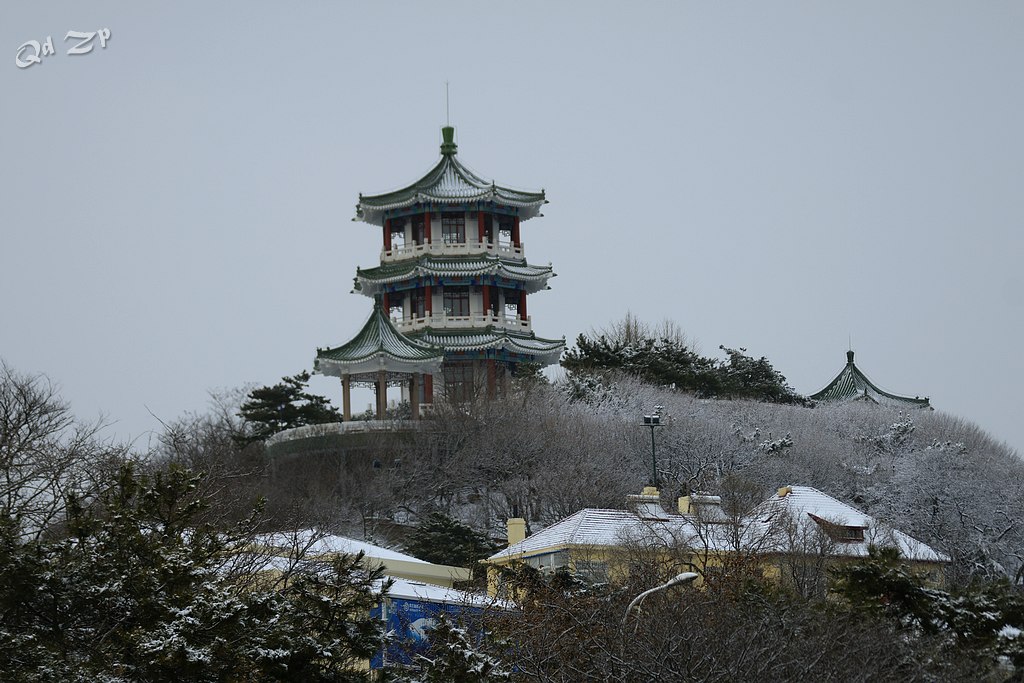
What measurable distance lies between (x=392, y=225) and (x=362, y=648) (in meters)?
52.6

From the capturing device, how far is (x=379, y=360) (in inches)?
2430

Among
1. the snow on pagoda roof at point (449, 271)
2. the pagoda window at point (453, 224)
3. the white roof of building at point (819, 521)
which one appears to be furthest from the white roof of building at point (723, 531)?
the pagoda window at point (453, 224)

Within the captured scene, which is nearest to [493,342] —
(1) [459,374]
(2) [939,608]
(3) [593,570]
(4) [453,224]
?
(1) [459,374]

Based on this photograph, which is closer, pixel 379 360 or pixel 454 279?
pixel 379 360

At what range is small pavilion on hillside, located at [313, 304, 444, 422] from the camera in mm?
61844

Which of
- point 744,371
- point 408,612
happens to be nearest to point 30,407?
point 408,612

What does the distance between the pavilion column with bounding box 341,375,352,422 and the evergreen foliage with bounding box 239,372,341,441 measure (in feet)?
5.22

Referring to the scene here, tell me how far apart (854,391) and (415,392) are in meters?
22.3

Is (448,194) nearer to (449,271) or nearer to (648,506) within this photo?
(449,271)

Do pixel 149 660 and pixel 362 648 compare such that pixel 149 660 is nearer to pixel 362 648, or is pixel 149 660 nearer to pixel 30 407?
pixel 362 648

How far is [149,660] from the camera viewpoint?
16.9 meters

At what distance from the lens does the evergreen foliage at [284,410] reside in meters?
63.9

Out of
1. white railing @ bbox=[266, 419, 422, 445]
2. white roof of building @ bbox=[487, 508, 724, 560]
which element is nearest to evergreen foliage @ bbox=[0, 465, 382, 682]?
white roof of building @ bbox=[487, 508, 724, 560]

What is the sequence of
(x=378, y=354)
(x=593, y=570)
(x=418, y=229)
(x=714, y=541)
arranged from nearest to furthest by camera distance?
(x=593, y=570), (x=714, y=541), (x=378, y=354), (x=418, y=229)
